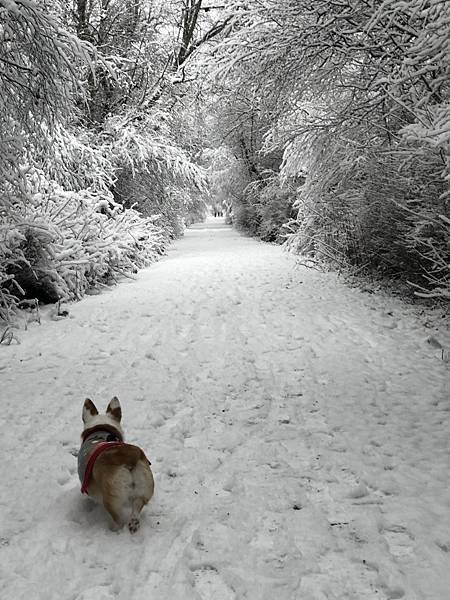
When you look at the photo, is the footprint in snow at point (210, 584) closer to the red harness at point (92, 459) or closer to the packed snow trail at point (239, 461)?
the packed snow trail at point (239, 461)

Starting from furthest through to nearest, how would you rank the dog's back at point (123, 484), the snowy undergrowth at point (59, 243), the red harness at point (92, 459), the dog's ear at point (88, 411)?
the snowy undergrowth at point (59, 243), the dog's ear at point (88, 411), the red harness at point (92, 459), the dog's back at point (123, 484)

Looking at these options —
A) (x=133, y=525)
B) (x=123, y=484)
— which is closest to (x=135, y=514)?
(x=133, y=525)

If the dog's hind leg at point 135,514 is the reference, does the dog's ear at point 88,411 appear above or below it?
above

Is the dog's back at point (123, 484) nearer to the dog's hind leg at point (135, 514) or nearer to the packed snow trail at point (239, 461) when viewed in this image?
the dog's hind leg at point (135, 514)

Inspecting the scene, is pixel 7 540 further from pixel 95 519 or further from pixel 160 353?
pixel 160 353

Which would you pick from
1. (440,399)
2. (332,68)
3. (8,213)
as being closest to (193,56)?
(332,68)

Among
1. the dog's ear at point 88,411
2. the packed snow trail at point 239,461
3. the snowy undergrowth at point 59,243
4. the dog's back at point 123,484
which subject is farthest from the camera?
the snowy undergrowth at point 59,243

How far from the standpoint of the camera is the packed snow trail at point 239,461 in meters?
2.15

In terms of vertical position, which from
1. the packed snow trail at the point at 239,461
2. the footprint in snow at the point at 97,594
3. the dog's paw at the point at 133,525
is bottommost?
the packed snow trail at the point at 239,461

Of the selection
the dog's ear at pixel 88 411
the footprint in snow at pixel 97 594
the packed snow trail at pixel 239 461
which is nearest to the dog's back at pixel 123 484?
the packed snow trail at pixel 239 461

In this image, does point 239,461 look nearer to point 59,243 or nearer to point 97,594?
point 97,594

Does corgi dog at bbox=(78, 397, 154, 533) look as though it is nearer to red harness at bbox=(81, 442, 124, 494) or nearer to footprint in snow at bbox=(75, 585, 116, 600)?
red harness at bbox=(81, 442, 124, 494)

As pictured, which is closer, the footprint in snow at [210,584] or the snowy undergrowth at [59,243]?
the footprint in snow at [210,584]

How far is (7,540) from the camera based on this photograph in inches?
93.8
